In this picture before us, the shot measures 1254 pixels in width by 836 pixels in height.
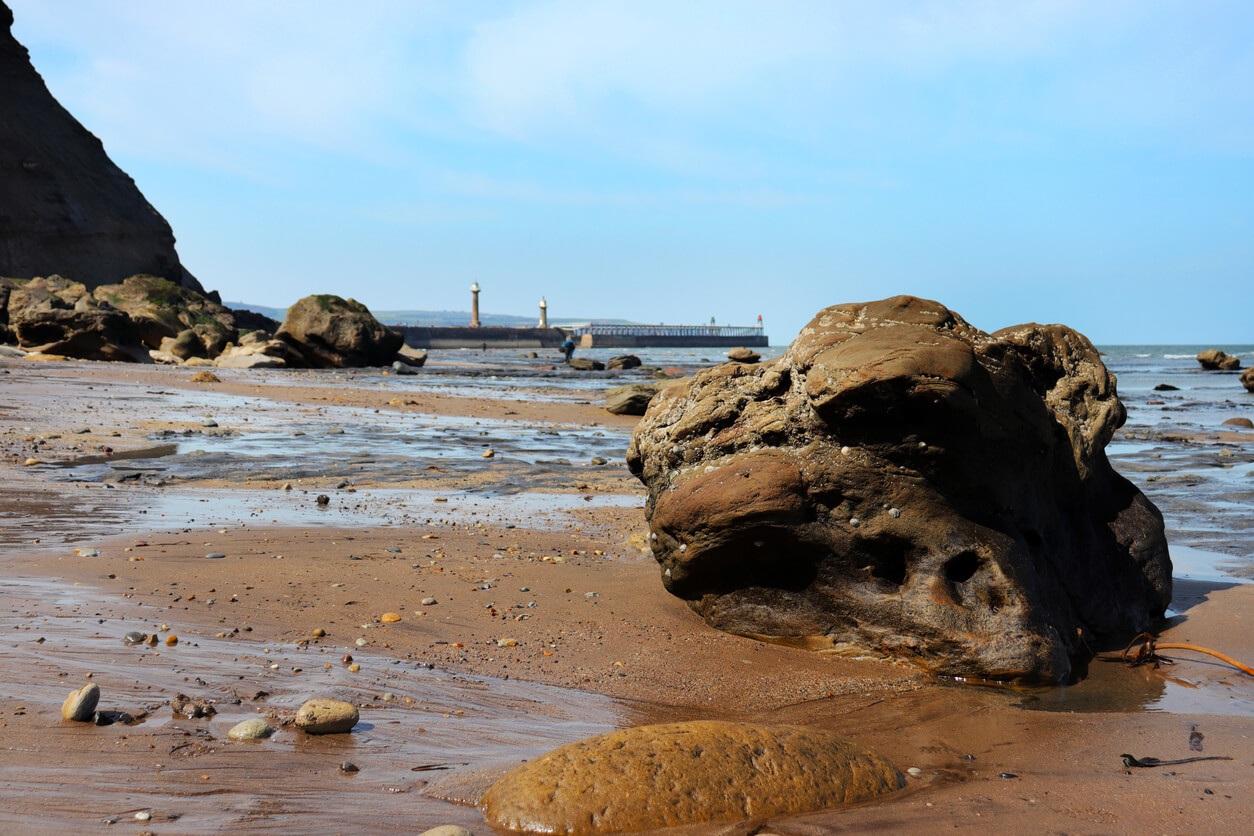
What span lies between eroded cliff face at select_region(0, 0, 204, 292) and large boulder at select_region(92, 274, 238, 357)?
11909mm

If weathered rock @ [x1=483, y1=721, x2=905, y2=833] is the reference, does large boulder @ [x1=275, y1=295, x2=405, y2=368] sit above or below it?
above

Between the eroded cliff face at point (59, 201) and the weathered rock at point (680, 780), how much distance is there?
191 feet

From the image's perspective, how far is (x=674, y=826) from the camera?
2.59m

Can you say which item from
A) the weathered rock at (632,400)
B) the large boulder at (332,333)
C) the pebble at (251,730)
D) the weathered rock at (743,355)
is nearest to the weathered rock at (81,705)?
the pebble at (251,730)

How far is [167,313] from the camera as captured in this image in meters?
37.1

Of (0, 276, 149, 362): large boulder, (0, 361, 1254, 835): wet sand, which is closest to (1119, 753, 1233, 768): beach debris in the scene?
(0, 361, 1254, 835): wet sand

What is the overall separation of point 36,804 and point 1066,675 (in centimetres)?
414

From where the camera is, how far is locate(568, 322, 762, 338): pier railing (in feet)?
353

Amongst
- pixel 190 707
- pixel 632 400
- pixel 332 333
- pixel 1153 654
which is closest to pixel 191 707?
pixel 190 707

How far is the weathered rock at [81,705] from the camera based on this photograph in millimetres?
2891

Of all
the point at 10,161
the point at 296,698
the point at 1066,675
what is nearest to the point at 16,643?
the point at 296,698

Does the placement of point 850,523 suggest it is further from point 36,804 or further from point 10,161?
point 10,161

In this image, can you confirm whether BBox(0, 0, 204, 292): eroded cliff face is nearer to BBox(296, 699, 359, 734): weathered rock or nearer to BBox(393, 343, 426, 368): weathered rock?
BBox(393, 343, 426, 368): weathered rock

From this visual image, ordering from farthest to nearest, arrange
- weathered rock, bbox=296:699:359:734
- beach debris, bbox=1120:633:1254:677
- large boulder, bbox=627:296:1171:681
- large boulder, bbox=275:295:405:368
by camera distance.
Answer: large boulder, bbox=275:295:405:368
beach debris, bbox=1120:633:1254:677
large boulder, bbox=627:296:1171:681
weathered rock, bbox=296:699:359:734
